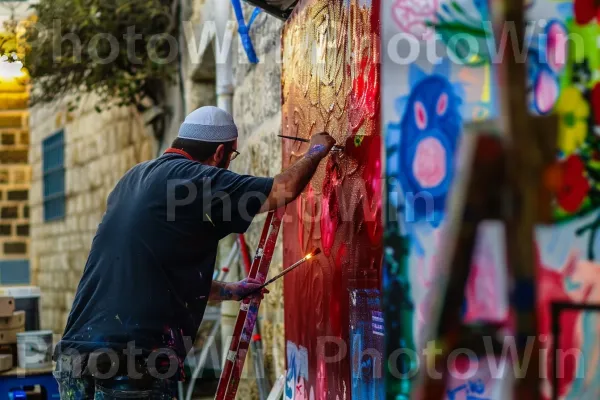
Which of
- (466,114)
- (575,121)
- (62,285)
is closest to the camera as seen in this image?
(575,121)

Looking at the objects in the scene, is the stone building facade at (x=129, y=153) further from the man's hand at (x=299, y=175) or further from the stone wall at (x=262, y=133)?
the man's hand at (x=299, y=175)

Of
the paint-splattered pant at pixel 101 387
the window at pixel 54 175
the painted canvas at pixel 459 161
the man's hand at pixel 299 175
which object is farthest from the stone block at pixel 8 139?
the painted canvas at pixel 459 161

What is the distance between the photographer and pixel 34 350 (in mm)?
5715

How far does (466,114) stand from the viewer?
228cm

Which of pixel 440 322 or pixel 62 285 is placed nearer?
pixel 440 322

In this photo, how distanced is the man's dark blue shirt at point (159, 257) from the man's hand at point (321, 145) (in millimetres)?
165

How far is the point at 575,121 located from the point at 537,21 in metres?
0.24

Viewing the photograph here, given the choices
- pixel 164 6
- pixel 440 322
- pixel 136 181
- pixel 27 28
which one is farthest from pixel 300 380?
pixel 27 28

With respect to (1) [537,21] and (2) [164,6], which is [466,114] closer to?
(1) [537,21]

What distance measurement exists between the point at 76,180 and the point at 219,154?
8.16 m

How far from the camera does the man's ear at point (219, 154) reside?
3528 mm

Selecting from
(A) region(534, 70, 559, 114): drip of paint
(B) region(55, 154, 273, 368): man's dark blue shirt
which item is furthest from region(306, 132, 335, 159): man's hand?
(A) region(534, 70, 559, 114): drip of paint

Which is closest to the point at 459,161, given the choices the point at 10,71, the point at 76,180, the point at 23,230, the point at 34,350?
the point at 34,350

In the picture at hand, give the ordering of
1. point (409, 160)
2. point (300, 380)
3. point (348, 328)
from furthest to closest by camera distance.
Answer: point (300, 380)
point (348, 328)
point (409, 160)
